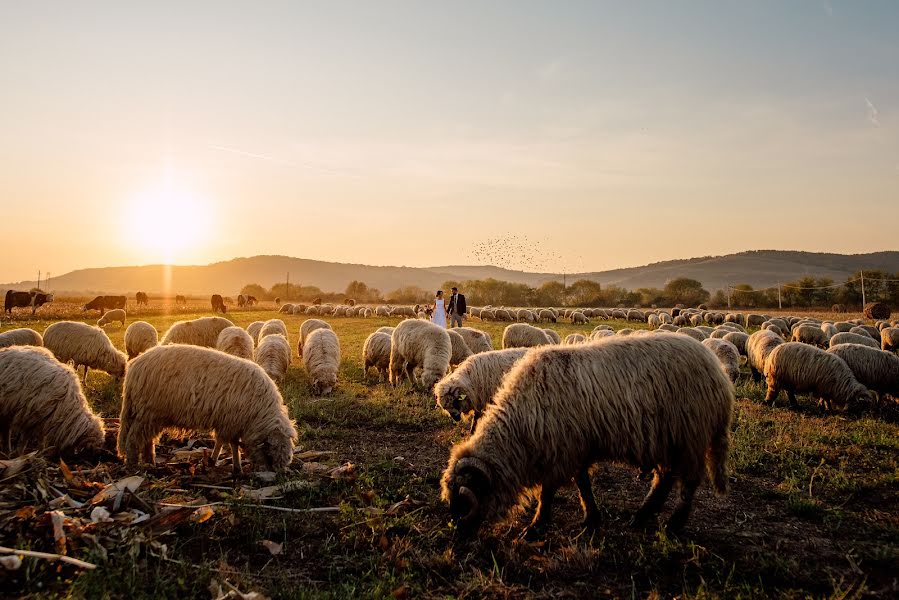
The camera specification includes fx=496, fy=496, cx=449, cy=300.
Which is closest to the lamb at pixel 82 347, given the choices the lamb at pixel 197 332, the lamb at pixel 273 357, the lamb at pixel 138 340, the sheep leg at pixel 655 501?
the lamb at pixel 197 332

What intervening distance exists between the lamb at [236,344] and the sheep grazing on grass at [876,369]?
14.1 meters

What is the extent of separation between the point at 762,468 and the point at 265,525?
6693 mm

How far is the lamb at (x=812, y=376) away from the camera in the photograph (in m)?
10.5

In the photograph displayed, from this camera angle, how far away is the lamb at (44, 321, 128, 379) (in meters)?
12.8

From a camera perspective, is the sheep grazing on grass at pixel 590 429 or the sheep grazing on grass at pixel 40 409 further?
the sheep grazing on grass at pixel 40 409

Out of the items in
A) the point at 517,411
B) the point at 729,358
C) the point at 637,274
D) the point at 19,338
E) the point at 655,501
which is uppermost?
the point at 637,274

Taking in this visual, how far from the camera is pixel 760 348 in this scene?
13.4 m

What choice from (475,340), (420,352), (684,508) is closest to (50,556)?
(684,508)

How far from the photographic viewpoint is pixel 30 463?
16.7ft

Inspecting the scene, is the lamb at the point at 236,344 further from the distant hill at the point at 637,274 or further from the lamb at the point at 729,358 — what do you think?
the distant hill at the point at 637,274

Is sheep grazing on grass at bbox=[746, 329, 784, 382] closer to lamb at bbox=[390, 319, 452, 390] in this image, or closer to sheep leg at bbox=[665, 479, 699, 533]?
lamb at bbox=[390, 319, 452, 390]

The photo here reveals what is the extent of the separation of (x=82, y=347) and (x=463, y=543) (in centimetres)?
1261

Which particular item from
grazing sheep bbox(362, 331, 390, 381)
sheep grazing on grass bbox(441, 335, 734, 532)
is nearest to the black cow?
grazing sheep bbox(362, 331, 390, 381)

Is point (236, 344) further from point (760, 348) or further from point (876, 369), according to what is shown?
point (876, 369)
